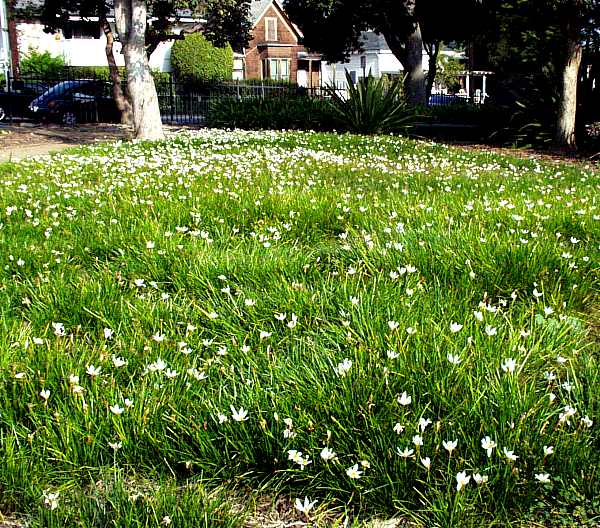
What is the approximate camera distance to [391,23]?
2397 cm

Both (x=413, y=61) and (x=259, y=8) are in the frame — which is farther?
(x=259, y=8)

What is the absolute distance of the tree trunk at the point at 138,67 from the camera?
14.9m

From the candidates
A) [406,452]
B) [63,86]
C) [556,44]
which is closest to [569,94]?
[556,44]

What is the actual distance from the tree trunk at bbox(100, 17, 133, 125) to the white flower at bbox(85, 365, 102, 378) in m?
20.2

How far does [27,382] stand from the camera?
2.63m

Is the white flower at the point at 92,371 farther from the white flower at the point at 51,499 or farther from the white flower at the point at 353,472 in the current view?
the white flower at the point at 353,472

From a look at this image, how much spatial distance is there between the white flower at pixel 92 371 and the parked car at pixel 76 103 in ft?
74.6

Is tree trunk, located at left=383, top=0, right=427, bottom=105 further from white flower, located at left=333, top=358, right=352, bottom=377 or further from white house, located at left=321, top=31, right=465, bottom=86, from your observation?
white house, located at left=321, top=31, right=465, bottom=86

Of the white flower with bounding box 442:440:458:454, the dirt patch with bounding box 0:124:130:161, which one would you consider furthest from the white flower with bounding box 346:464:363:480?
the dirt patch with bounding box 0:124:130:161

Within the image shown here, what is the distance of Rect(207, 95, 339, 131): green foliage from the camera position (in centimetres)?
1792

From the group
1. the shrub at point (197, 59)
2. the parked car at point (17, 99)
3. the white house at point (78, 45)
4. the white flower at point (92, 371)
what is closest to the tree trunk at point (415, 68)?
the parked car at point (17, 99)

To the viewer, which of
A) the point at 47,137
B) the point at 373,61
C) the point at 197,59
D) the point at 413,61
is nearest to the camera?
the point at 47,137

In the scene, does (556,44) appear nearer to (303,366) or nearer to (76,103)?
(303,366)

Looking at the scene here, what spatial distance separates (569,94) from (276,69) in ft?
165
